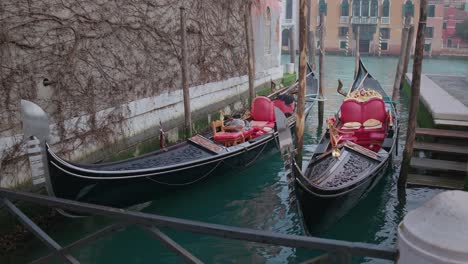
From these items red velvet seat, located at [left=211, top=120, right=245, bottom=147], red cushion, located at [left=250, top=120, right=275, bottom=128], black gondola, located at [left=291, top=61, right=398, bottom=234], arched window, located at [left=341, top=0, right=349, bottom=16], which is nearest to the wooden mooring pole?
black gondola, located at [left=291, top=61, right=398, bottom=234]

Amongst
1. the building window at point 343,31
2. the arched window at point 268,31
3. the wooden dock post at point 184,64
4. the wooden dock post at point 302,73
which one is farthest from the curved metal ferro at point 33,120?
the building window at point 343,31

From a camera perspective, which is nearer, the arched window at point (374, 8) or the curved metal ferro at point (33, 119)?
the curved metal ferro at point (33, 119)

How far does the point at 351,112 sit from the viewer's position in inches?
210

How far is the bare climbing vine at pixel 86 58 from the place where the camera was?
348 cm

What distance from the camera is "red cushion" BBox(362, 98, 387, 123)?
5.32m

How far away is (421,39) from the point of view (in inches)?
155

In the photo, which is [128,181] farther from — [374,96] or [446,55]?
[446,55]

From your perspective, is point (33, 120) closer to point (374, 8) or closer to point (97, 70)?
point (97, 70)

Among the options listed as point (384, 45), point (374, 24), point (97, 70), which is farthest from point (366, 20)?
point (97, 70)

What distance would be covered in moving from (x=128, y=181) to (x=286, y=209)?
1.63 m

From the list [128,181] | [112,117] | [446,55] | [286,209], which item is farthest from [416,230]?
[446,55]

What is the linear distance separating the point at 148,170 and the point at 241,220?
1.02 meters

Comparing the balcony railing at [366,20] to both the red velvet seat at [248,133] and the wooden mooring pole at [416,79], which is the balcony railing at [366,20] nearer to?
the red velvet seat at [248,133]

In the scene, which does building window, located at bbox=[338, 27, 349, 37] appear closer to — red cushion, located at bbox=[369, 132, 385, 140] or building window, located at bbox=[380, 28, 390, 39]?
building window, located at bbox=[380, 28, 390, 39]
